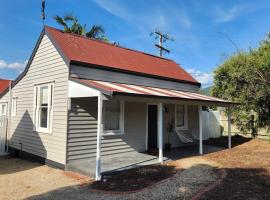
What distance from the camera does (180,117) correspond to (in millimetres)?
15984

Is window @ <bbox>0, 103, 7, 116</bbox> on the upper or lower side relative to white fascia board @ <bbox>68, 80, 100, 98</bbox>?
lower

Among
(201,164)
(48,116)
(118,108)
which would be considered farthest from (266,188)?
(48,116)

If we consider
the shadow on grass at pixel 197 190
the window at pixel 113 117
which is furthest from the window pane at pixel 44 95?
the shadow on grass at pixel 197 190

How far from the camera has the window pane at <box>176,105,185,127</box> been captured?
15.7m

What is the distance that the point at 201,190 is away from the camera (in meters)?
7.46

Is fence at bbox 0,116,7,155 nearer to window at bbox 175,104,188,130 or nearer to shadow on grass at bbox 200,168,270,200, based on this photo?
window at bbox 175,104,188,130

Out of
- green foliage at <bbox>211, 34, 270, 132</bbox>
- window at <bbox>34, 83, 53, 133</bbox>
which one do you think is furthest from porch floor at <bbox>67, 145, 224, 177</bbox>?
green foliage at <bbox>211, 34, 270, 132</bbox>

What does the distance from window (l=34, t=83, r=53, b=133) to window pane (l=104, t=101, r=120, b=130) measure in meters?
2.25

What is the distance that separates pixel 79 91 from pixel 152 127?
530 centimetres

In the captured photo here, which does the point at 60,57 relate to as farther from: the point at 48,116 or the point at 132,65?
the point at 132,65

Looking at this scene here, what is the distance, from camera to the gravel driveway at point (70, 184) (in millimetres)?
7221

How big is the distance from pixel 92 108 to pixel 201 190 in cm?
540

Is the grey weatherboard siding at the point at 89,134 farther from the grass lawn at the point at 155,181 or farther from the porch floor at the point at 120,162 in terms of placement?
the grass lawn at the point at 155,181

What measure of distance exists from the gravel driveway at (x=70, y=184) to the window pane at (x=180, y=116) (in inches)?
187
